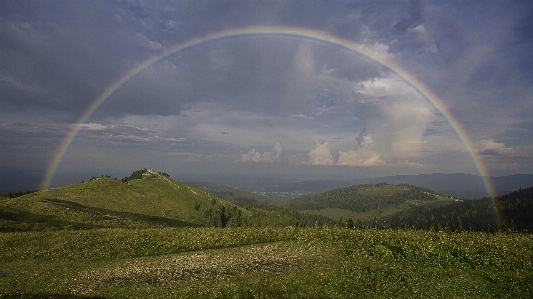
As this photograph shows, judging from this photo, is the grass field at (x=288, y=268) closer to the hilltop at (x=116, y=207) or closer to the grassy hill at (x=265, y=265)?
the grassy hill at (x=265, y=265)

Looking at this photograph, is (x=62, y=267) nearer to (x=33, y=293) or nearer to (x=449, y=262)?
(x=33, y=293)

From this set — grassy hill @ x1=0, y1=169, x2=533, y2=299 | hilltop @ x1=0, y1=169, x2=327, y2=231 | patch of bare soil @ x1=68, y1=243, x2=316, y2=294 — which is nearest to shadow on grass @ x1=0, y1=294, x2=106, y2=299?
grassy hill @ x1=0, y1=169, x2=533, y2=299

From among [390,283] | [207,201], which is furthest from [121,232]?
[207,201]

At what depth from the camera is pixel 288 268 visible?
2261 centimetres

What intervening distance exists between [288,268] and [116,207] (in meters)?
115

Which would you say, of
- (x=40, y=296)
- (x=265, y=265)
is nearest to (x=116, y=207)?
(x=40, y=296)

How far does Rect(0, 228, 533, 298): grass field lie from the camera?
59.1 feet

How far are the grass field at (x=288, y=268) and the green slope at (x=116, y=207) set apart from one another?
1233 inches

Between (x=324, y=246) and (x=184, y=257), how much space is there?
14.8 metres

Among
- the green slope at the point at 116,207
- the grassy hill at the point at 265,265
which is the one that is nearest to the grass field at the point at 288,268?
the grassy hill at the point at 265,265

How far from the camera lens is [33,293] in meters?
19.4

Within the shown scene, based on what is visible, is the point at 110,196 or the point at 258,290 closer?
the point at 258,290

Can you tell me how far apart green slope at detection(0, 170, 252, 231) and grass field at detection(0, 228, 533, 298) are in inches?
1233

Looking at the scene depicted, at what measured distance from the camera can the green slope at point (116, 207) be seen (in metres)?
61.5
